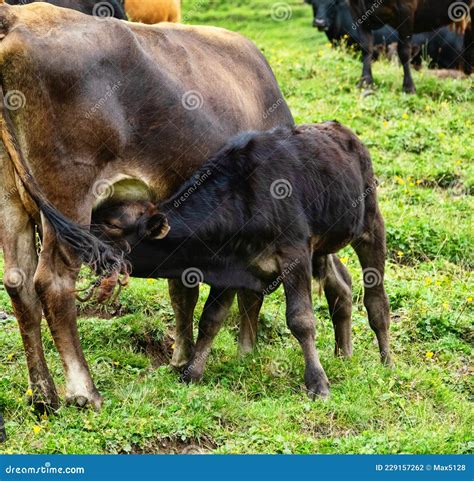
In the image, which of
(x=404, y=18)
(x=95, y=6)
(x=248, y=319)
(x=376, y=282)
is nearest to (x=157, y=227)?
(x=248, y=319)

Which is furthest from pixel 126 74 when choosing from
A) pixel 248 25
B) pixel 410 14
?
pixel 248 25

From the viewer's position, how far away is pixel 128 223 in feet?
25.8

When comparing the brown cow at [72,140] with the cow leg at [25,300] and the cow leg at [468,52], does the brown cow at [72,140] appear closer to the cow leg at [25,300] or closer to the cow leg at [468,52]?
the cow leg at [25,300]


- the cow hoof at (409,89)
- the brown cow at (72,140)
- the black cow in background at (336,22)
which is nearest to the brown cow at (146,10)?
the cow hoof at (409,89)

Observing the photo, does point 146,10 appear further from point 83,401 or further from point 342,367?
point 83,401

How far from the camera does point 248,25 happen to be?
79.4 ft

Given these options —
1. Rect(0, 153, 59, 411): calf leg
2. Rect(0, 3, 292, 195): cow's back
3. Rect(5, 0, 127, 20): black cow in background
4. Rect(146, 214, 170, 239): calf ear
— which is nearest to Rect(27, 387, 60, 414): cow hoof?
Rect(0, 153, 59, 411): calf leg

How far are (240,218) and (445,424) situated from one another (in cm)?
Result: 204

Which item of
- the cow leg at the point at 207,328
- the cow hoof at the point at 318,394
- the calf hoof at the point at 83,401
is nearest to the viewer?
the calf hoof at the point at 83,401

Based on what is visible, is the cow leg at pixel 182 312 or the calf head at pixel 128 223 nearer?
the calf head at pixel 128 223

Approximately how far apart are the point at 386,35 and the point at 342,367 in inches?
549

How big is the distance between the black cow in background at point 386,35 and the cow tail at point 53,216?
13.9m

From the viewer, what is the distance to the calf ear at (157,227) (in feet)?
25.6

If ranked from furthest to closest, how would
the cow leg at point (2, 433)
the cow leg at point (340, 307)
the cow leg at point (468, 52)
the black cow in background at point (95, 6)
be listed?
the cow leg at point (468, 52) < the black cow in background at point (95, 6) < the cow leg at point (340, 307) < the cow leg at point (2, 433)
